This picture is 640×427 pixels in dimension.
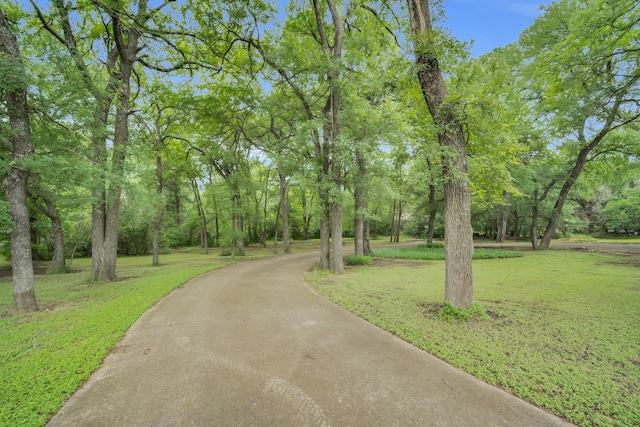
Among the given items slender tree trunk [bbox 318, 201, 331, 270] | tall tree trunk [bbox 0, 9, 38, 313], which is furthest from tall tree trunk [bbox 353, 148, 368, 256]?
tall tree trunk [bbox 0, 9, 38, 313]

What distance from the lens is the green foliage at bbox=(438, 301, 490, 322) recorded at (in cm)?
479

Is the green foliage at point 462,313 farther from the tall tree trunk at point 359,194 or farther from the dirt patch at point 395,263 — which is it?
the dirt patch at point 395,263

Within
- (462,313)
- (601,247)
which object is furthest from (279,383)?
(601,247)

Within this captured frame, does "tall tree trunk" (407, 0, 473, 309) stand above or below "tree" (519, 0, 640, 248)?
below

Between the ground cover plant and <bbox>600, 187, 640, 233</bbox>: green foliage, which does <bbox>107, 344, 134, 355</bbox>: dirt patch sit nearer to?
the ground cover plant

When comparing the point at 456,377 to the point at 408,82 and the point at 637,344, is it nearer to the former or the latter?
the point at 637,344

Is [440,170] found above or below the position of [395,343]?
above

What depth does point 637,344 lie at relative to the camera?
12.1ft

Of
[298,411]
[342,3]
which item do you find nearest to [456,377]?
[298,411]

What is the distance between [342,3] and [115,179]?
441 inches

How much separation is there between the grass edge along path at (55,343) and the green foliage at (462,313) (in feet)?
18.3

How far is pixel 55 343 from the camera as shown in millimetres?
3934

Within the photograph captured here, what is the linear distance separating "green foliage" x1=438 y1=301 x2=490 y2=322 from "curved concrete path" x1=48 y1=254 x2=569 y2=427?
1.44m

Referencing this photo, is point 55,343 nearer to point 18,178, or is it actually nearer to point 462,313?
point 18,178
